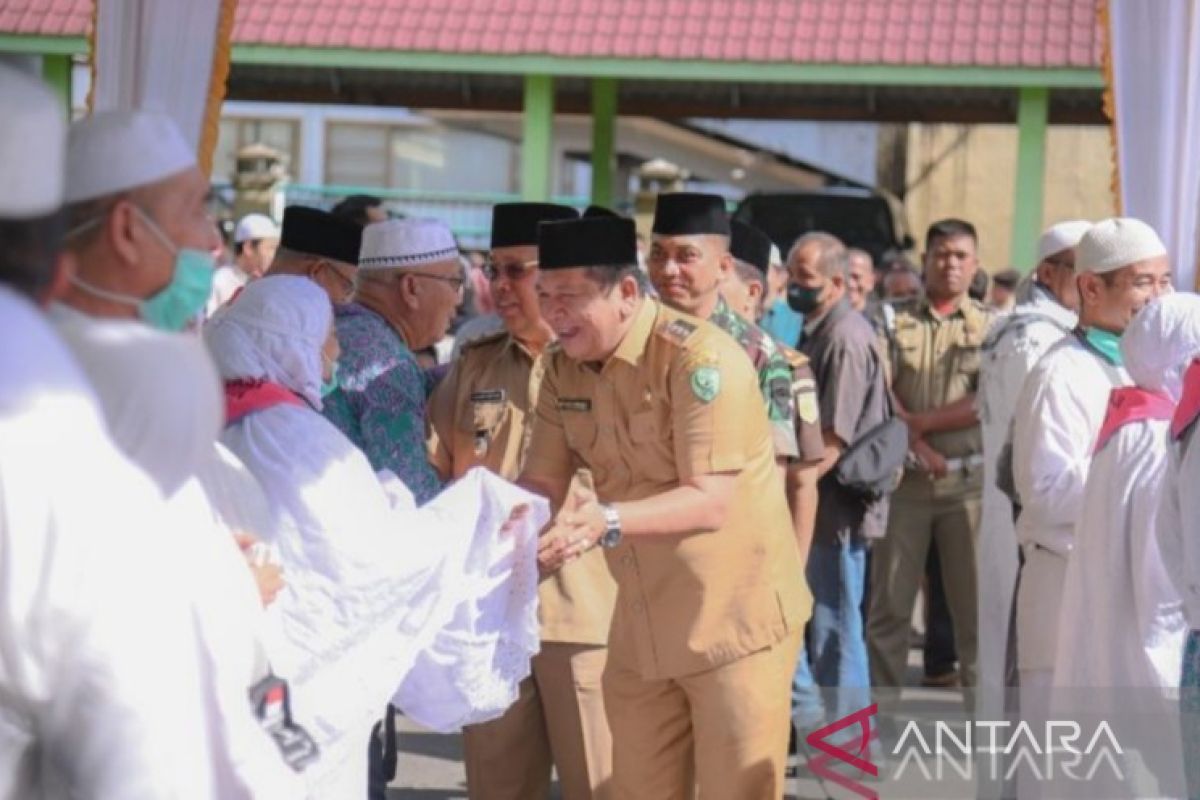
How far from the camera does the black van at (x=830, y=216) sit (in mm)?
20641

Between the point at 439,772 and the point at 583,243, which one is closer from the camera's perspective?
the point at 583,243

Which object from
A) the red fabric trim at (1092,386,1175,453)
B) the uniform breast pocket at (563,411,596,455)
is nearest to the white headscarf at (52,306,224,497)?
the uniform breast pocket at (563,411,596,455)

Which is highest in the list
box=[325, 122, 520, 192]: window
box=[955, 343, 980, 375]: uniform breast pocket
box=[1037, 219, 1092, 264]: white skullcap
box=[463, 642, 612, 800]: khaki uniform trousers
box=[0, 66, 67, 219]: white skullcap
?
box=[325, 122, 520, 192]: window

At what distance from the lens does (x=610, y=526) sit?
5230 mm

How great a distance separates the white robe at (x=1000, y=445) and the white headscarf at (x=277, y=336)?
382cm

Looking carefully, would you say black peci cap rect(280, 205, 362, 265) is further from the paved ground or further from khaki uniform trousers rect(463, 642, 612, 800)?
the paved ground

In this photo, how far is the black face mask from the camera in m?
9.43

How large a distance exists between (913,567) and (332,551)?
222 inches

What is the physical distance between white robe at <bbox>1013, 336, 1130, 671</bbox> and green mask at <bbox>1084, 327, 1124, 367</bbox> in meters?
0.03

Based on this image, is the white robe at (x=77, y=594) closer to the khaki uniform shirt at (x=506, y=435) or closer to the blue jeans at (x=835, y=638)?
the khaki uniform shirt at (x=506, y=435)

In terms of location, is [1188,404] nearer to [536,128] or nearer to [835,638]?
[835,638]

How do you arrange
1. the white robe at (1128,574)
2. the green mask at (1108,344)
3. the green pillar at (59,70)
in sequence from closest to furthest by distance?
the white robe at (1128,574) → the green mask at (1108,344) → the green pillar at (59,70)

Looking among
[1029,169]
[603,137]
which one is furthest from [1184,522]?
[603,137]

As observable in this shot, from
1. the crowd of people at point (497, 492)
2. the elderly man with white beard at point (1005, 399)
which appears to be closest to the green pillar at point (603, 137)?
the crowd of people at point (497, 492)
